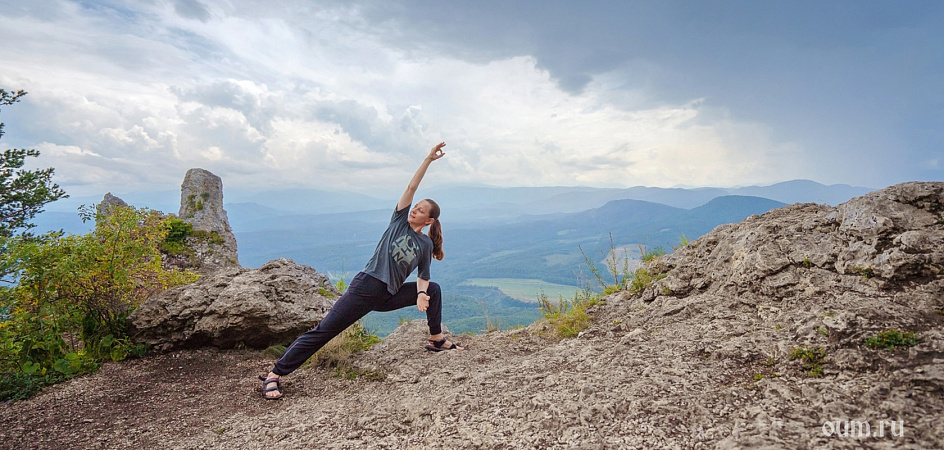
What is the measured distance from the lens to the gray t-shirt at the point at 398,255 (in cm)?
521

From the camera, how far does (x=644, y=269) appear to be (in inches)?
→ 294

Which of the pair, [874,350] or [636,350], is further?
[636,350]

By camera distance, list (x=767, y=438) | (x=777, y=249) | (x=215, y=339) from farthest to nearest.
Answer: (x=215, y=339) < (x=777, y=249) < (x=767, y=438)

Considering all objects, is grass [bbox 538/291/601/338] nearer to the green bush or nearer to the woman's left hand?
the woman's left hand

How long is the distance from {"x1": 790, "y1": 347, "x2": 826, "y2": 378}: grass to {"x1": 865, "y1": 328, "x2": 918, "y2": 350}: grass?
0.29 metres

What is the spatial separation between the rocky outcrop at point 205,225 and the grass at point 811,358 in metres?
14.9

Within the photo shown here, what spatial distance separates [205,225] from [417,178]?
45.1 feet

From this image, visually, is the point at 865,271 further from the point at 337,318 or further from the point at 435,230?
the point at 337,318

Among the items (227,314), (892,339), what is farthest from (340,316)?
(892,339)

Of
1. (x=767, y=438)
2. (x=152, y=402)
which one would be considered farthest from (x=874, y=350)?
(x=152, y=402)

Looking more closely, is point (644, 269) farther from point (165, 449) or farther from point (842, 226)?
point (165, 449)

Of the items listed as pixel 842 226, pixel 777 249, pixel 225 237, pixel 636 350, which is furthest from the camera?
pixel 225 237

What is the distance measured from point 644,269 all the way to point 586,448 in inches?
201

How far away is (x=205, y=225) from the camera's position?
1567 cm
